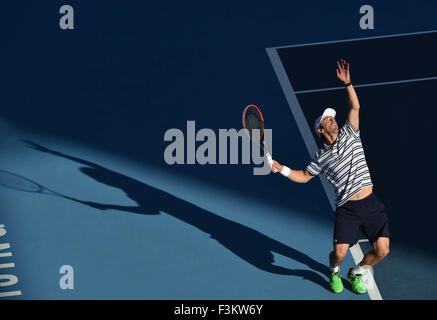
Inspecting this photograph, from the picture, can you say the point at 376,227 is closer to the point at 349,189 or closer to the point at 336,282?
the point at 349,189

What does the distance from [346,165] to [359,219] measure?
607 mm

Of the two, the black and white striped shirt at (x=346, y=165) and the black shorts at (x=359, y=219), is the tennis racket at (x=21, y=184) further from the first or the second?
the black shorts at (x=359, y=219)

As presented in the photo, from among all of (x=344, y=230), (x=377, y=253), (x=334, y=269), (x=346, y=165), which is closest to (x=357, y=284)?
(x=334, y=269)

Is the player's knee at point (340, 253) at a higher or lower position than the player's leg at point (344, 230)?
lower

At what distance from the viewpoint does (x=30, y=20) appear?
15336mm

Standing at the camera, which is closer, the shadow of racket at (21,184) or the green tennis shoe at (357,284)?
the green tennis shoe at (357,284)

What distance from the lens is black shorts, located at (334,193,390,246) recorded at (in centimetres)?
1031

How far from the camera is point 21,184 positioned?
12531 mm

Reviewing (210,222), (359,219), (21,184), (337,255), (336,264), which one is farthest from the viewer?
(21,184)

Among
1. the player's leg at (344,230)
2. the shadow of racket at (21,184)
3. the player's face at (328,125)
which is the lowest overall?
the player's leg at (344,230)

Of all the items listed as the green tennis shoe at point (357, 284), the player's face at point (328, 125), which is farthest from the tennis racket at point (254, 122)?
the green tennis shoe at point (357, 284)

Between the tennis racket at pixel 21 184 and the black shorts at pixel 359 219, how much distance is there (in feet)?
12.9

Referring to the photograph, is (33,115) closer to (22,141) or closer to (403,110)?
(22,141)

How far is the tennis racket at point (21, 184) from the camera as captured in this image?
12.4 meters
